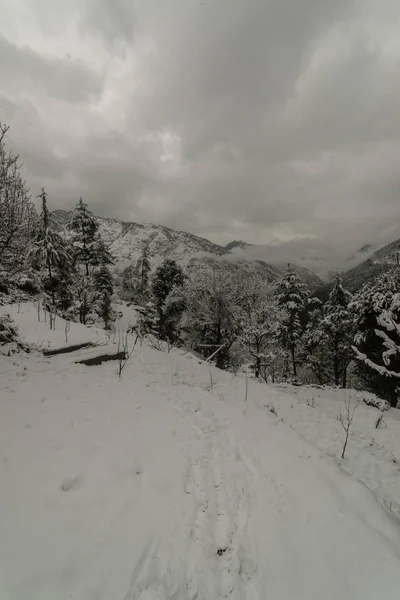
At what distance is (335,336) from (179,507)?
26.1m

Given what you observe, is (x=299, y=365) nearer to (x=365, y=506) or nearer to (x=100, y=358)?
(x=100, y=358)

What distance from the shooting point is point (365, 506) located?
4.32 metres

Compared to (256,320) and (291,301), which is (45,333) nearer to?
(256,320)

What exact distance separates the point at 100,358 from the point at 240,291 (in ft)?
42.9

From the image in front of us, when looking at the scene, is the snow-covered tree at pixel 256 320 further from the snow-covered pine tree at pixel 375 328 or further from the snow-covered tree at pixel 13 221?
the snow-covered tree at pixel 13 221

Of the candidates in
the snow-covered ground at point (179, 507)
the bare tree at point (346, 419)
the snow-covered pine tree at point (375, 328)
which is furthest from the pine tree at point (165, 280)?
the snow-covered ground at point (179, 507)

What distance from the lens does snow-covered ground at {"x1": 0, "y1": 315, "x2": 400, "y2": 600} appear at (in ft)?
10.2

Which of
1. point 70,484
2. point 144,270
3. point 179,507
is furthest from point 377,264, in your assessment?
point 144,270

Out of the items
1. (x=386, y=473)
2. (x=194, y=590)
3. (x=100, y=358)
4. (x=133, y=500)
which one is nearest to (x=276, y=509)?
(x=194, y=590)

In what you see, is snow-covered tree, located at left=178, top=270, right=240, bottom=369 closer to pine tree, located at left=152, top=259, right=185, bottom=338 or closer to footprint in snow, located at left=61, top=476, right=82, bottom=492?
pine tree, located at left=152, top=259, right=185, bottom=338

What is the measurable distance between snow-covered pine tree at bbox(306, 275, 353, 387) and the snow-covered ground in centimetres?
2056

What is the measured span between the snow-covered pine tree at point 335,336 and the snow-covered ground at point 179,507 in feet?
67.5

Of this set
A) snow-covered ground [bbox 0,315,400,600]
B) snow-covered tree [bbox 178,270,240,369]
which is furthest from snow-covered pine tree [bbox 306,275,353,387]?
snow-covered ground [bbox 0,315,400,600]

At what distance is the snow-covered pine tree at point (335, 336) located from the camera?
2636 cm
